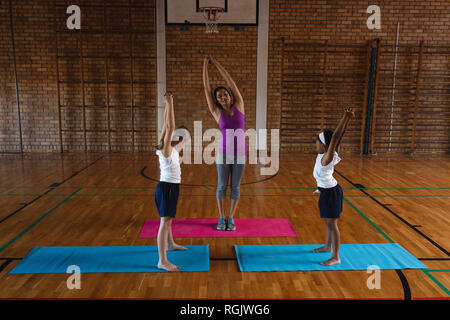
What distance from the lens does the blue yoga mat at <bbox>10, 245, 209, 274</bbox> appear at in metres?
2.99

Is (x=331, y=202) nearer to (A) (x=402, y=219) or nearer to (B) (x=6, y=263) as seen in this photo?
(A) (x=402, y=219)

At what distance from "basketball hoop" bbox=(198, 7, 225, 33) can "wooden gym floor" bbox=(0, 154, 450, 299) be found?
120 inches

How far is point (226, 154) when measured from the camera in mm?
3771

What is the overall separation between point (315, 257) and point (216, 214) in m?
1.51

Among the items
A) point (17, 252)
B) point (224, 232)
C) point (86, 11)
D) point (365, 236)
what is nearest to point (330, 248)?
point (365, 236)

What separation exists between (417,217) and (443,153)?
516 centimetres

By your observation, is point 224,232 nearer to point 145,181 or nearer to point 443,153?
point 145,181

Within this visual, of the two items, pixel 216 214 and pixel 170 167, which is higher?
pixel 170 167

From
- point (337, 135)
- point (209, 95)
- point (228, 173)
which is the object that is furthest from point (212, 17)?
point (337, 135)

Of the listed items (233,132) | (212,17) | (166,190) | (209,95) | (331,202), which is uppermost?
(212,17)

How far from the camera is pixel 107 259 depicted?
318cm

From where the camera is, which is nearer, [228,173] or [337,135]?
[337,135]

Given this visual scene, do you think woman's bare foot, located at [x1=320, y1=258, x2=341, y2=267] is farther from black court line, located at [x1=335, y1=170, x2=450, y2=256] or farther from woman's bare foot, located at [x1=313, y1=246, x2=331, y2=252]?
black court line, located at [x1=335, y1=170, x2=450, y2=256]

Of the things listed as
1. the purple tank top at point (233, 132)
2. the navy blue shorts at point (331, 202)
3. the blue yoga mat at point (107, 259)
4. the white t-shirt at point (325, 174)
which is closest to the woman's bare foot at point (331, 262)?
the navy blue shorts at point (331, 202)
